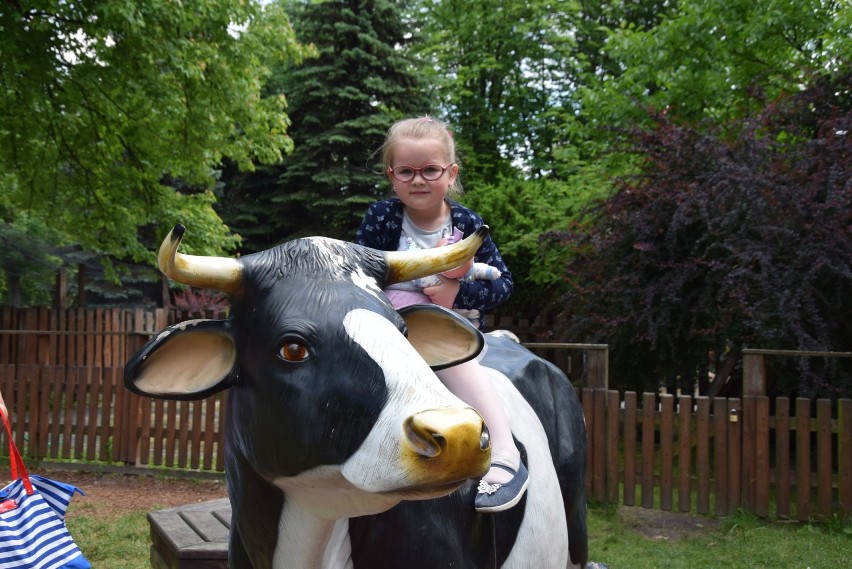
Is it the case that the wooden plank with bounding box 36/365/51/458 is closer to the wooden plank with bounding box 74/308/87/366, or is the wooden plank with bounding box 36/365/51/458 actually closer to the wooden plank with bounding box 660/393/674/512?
the wooden plank with bounding box 74/308/87/366

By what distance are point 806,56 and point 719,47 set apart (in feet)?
4.12

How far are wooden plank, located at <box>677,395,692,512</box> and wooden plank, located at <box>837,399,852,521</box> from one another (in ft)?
3.87

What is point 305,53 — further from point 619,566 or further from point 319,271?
Result: point 319,271

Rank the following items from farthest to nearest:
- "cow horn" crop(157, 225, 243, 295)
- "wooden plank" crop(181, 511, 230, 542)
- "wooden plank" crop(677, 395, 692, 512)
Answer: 1. "wooden plank" crop(677, 395, 692, 512)
2. "wooden plank" crop(181, 511, 230, 542)
3. "cow horn" crop(157, 225, 243, 295)

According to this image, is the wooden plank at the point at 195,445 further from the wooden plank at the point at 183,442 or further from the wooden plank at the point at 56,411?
the wooden plank at the point at 56,411

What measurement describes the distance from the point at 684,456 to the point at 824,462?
43.8 inches

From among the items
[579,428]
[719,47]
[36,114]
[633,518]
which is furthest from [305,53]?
[579,428]

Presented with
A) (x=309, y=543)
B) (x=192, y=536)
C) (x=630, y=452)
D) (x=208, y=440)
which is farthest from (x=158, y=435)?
(x=309, y=543)

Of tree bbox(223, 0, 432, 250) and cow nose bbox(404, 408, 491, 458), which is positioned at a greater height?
tree bbox(223, 0, 432, 250)

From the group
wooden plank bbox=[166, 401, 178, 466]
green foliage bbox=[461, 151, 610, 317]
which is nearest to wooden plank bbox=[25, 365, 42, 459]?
wooden plank bbox=[166, 401, 178, 466]

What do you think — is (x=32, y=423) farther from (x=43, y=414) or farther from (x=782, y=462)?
(x=782, y=462)

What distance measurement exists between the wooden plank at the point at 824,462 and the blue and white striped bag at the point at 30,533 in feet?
18.9

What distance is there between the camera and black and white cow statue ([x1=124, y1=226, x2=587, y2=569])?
1528 mm

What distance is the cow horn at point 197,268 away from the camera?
1.67 metres
